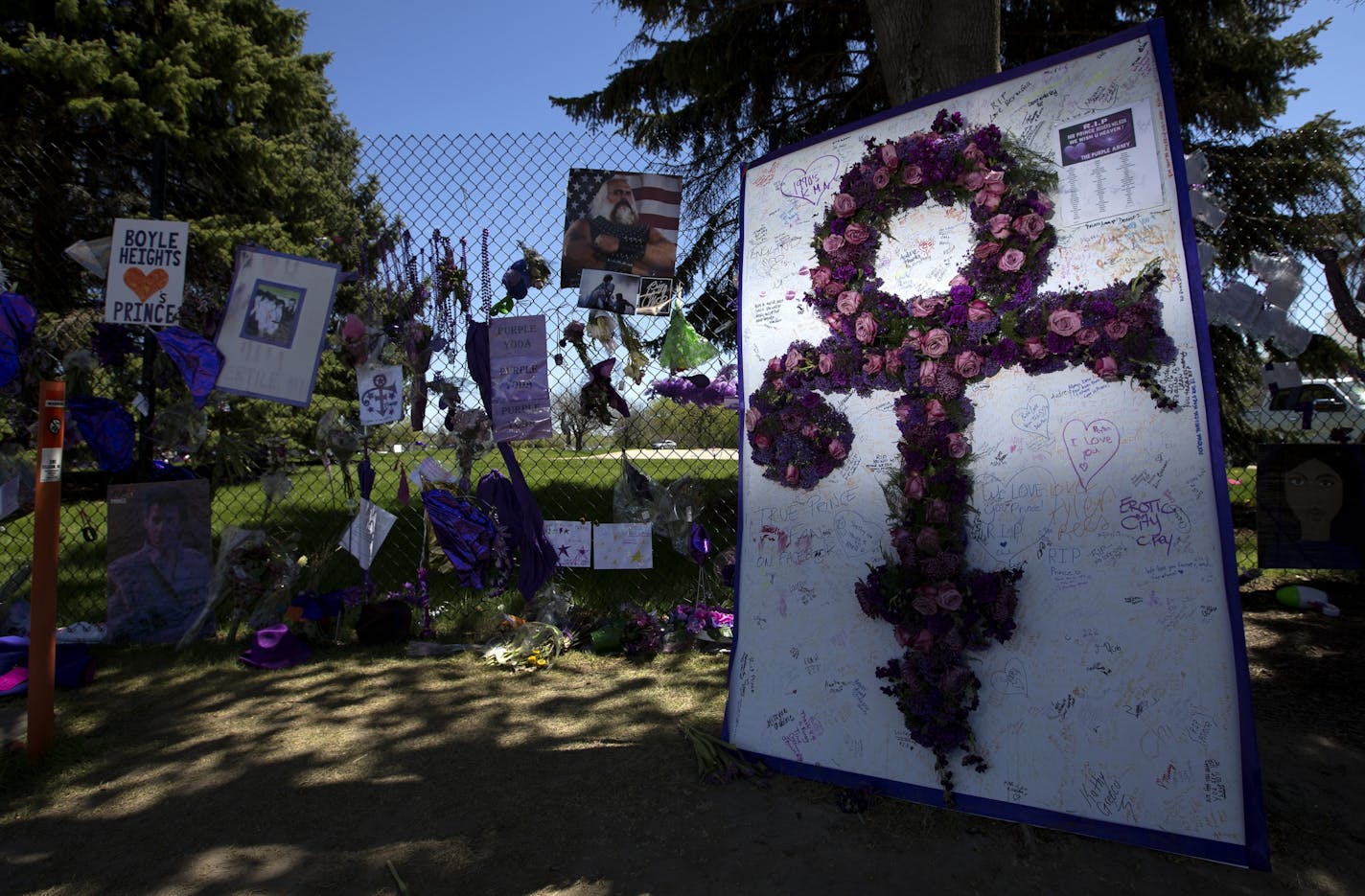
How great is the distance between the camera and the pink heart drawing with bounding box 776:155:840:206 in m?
2.86

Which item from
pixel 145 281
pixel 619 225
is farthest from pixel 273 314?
pixel 619 225

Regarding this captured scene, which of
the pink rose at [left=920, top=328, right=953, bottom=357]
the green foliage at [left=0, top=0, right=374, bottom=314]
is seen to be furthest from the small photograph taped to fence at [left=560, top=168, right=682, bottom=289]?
the green foliage at [left=0, top=0, right=374, bottom=314]

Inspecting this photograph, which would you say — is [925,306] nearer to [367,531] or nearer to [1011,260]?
[1011,260]

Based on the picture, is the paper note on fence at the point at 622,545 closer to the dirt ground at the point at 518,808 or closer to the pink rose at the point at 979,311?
the dirt ground at the point at 518,808

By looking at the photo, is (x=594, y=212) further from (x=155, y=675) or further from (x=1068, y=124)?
(x=155, y=675)

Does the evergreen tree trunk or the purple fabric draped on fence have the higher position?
the evergreen tree trunk

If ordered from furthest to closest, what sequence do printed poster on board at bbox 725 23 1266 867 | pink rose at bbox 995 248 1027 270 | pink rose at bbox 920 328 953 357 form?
pink rose at bbox 920 328 953 357 → pink rose at bbox 995 248 1027 270 → printed poster on board at bbox 725 23 1266 867

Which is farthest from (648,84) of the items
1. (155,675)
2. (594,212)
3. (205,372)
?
(155,675)

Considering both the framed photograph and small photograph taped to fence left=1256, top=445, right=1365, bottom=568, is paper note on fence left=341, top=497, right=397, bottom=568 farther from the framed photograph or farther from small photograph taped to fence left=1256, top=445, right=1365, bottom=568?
small photograph taped to fence left=1256, top=445, right=1365, bottom=568

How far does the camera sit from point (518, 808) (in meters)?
2.65

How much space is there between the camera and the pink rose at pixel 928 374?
2.52 metres

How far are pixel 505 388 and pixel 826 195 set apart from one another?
2.03 metres

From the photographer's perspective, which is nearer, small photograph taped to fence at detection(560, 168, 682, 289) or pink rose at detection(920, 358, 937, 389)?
pink rose at detection(920, 358, 937, 389)

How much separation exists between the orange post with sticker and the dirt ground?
17cm
